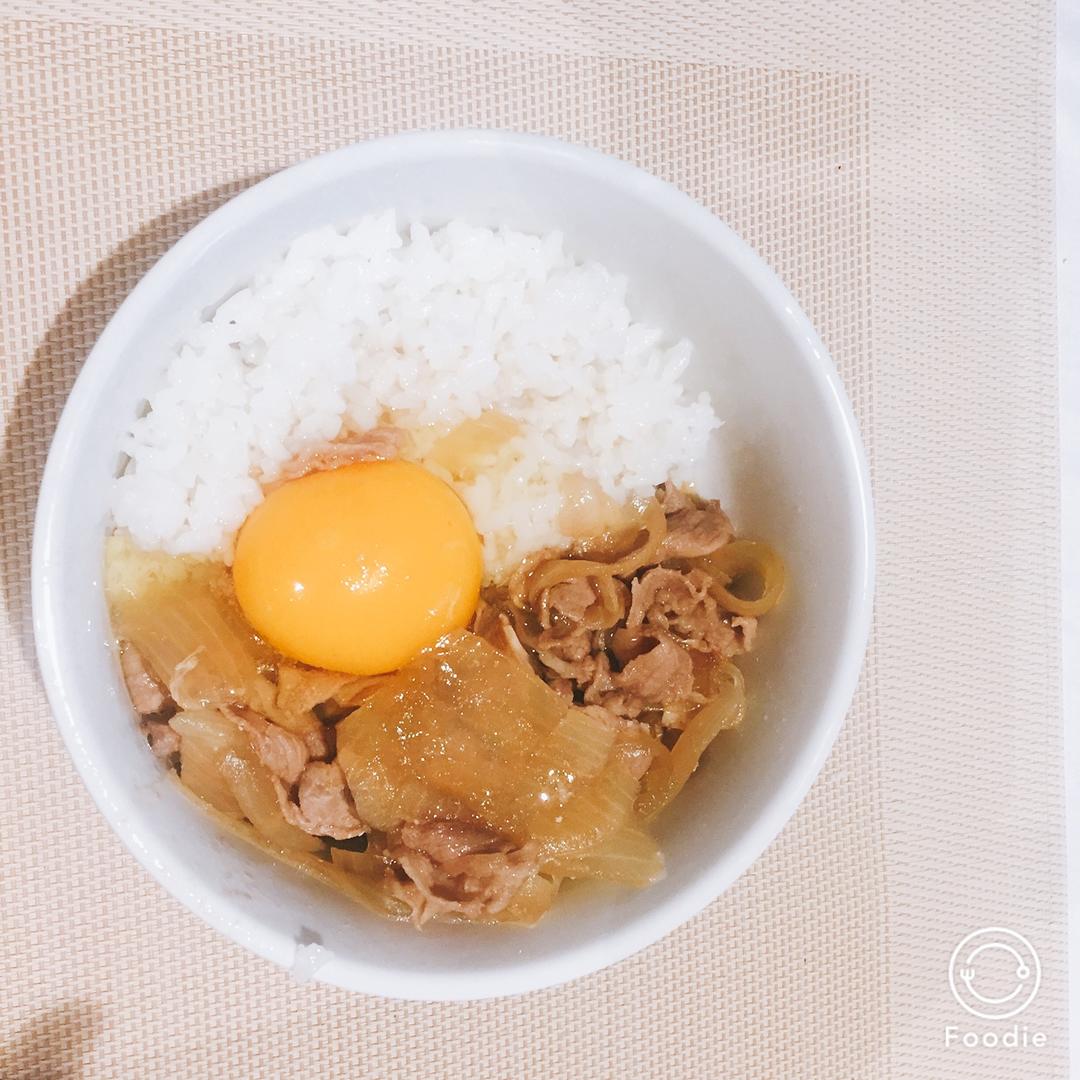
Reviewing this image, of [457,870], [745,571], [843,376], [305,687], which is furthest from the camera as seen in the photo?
[843,376]

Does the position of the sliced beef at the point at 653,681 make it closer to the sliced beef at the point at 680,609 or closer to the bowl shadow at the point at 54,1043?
the sliced beef at the point at 680,609

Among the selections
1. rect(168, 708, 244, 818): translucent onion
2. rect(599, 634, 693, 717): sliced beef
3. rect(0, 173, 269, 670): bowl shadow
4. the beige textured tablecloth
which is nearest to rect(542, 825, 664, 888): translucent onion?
rect(599, 634, 693, 717): sliced beef

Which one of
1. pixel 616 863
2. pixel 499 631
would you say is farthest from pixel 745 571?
pixel 616 863

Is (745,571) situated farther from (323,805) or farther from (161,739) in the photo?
(161,739)

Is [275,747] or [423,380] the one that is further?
[423,380]

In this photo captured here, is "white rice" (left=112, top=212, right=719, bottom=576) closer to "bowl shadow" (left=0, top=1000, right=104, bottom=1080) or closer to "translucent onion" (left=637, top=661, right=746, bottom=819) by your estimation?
"translucent onion" (left=637, top=661, right=746, bottom=819)

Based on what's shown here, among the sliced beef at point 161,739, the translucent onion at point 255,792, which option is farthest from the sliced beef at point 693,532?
the sliced beef at point 161,739
